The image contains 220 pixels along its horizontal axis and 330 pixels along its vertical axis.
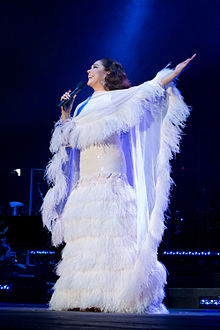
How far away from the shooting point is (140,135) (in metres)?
2.44

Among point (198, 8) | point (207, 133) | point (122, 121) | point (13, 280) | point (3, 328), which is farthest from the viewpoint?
point (207, 133)

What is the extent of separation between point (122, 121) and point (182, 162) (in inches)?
171

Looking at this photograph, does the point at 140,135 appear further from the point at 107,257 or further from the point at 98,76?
the point at 107,257

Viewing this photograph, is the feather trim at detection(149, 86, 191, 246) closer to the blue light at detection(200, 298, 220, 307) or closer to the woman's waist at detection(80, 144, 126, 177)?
the woman's waist at detection(80, 144, 126, 177)

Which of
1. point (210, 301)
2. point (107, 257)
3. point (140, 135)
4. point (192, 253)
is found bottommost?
point (210, 301)

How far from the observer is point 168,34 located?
5.12 meters

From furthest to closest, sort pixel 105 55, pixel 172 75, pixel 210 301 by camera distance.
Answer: pixel 105 55 → pixel 210 301 → pixel 172 75

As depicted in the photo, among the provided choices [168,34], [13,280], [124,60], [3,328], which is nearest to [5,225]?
[13,280]

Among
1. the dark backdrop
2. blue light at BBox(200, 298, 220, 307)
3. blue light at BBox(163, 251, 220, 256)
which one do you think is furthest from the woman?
blue light at BBox(163, 251, 220, 256)

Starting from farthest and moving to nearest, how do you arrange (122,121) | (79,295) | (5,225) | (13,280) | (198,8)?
(5,225) → (198,8) → (13,280) → (122,121) → (79,295)

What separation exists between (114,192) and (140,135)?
1.19 feet

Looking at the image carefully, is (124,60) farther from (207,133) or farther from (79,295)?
(79,295)

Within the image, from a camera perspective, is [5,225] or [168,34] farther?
[5,225]

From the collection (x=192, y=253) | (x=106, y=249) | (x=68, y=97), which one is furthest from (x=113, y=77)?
(x=192, y=253)
